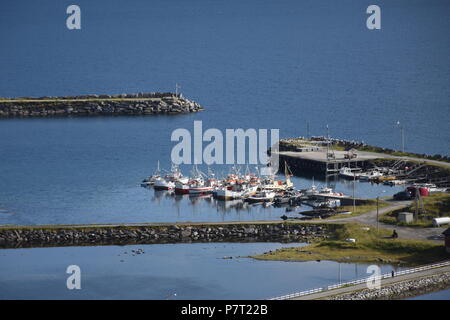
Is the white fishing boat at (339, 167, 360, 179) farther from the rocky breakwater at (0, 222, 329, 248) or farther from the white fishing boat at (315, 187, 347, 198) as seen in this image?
the rocky breakwater at (0, 222, 329, 248)

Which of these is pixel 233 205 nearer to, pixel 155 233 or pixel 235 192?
pixel 235 192

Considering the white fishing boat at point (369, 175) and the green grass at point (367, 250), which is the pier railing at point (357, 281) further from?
the white fishing boat at point (369, 175)

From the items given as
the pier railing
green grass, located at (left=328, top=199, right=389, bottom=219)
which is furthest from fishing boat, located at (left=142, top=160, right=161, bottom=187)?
the pier railing

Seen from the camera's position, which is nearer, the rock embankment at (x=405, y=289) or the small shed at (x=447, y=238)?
the rock embankment at (x=405, y=289)

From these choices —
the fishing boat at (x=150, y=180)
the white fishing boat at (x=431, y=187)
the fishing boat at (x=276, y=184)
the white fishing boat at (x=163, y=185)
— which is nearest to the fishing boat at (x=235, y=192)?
the fishing boat at (x=276, y=184)

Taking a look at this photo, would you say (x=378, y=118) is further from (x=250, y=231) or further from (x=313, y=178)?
(x=250, y=231)

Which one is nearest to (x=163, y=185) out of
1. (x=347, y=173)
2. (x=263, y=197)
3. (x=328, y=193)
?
(x=263, y=197)
